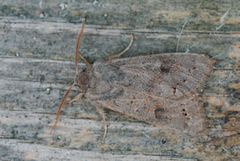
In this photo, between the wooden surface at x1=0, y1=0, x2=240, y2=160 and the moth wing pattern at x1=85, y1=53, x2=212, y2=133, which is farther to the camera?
the wooden surface at x1=0, y1=0, x2=240, y2=160

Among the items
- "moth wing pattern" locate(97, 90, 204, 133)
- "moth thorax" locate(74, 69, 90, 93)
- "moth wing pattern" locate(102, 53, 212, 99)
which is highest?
"moth wing pattern" locate(102, 53, 212, 99)

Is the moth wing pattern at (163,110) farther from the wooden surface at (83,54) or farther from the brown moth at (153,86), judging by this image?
the wooden surface at (83,54)

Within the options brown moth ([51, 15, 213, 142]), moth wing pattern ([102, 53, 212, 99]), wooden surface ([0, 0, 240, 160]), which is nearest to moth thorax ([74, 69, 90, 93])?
brown moth ([51, 15, 213, 142])

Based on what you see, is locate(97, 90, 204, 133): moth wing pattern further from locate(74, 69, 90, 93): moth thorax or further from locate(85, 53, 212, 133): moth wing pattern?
locate(74, 69, 90, 93): moth thorax

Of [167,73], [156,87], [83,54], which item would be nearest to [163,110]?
[156,87]

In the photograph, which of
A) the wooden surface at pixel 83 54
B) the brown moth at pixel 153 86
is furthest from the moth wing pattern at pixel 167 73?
the wooden surface at pixel 83 54

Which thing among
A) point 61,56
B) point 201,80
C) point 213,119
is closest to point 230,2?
point 201,80
